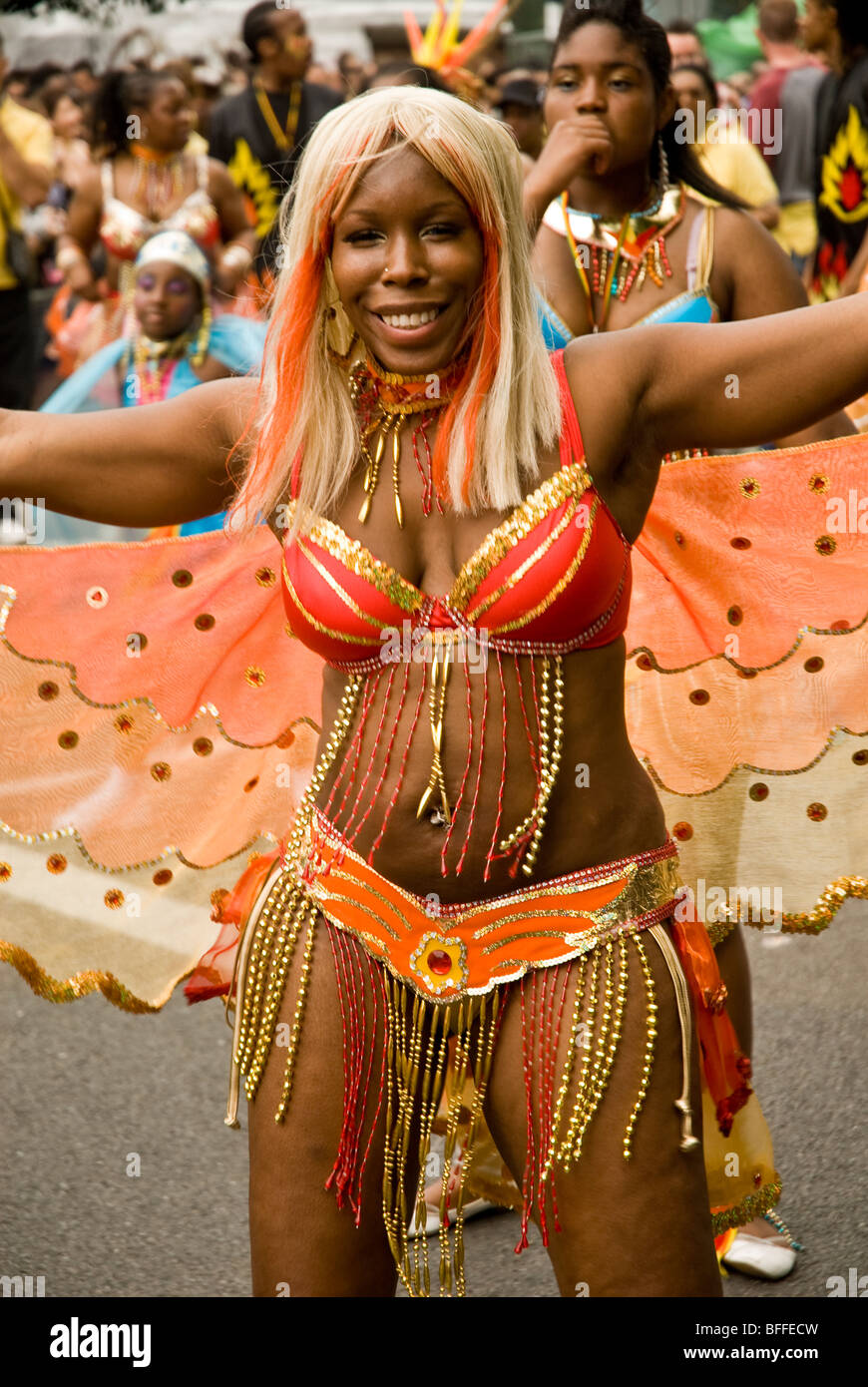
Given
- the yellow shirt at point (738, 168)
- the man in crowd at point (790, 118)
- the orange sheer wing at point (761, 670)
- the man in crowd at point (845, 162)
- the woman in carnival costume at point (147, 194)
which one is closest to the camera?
the orange sheer wing at point (761, 670)

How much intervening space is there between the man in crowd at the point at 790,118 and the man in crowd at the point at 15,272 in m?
3.89

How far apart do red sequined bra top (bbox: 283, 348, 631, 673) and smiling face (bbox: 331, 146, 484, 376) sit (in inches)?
6.8

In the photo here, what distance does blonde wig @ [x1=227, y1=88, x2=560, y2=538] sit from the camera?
2.26 meters

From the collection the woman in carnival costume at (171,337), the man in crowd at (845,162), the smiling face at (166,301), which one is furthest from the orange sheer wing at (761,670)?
the man in crowd at (845,162)

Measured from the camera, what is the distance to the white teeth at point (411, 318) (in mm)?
2291

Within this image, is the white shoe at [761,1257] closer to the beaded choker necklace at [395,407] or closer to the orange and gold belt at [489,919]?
the orange and gold belt at [489,919]

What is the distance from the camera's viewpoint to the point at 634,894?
232 centimetres

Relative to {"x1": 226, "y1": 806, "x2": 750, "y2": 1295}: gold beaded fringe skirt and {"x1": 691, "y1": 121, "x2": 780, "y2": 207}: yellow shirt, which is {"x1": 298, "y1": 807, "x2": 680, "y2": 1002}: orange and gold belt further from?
{"x1": 691, "y1": 121, "x2": 780, "y2": 207}: yellow shirt

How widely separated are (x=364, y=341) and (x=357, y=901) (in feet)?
2.51

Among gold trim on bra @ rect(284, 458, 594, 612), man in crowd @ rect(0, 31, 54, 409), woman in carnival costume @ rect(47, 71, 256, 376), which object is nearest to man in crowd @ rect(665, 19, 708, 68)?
woman in carnival costume @ rect(47, 71, 256, 376)

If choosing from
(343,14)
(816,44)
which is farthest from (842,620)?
(343,14)

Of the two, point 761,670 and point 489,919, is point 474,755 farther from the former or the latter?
point 761,670

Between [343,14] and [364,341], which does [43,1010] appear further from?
[343,14]

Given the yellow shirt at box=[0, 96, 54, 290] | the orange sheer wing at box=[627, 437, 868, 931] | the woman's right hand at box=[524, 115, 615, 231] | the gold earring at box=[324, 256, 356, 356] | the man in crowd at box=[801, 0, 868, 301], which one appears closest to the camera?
the gold earring at box=[324, 256, 356, 356]
